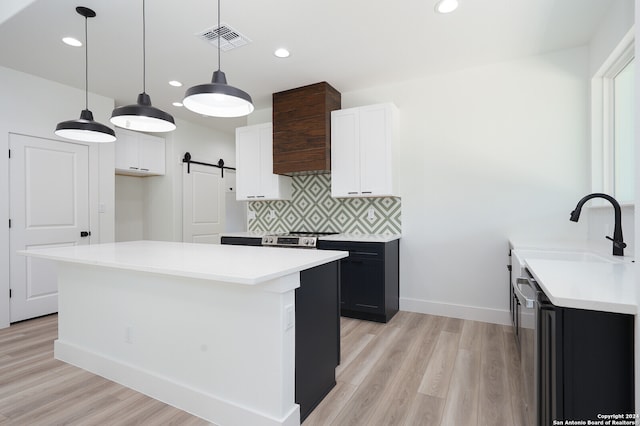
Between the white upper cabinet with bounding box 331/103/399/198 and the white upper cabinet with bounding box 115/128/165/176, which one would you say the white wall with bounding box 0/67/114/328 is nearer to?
the white upper cabinet with bounding box 115/128/165/176

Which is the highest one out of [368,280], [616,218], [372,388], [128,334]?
[616,218]

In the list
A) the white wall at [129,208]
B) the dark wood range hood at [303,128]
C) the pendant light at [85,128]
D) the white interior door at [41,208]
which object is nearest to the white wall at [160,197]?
the white wall at [129,208]

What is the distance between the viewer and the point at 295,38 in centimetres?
284

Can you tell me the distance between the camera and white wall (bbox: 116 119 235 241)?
5.18 m

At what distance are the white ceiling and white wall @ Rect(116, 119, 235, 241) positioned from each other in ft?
5.09

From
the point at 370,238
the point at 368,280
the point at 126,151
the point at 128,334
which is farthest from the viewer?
the point at 126,151

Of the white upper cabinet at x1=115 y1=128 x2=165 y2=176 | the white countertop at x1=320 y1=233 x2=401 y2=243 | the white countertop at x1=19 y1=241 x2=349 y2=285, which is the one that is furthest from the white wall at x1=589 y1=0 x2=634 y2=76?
the white upper cabinet at x1=115 y1=128 x2=165 y2=176

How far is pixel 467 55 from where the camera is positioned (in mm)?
3164

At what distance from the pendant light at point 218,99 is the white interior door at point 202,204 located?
3582 mm

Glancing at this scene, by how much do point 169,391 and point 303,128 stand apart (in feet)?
9.53

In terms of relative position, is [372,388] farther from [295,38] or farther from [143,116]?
[295,38]

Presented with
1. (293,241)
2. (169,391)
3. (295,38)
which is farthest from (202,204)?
(169,391)

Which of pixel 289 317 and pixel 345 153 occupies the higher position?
pixel 345 153

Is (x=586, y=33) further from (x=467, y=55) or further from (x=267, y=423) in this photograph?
(x=267, y=423)
